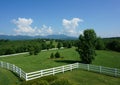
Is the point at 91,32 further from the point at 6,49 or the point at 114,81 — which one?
the point at 6,49

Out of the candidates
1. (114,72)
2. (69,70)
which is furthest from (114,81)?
(69,70)

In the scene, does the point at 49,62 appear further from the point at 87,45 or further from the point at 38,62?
the point at 87,45

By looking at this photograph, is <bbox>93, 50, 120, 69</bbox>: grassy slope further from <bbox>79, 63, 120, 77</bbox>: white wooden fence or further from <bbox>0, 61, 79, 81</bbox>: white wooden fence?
<bbox>0, 61, 79, 81</bbox>: white wooden fence

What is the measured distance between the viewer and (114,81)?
55.8 feet

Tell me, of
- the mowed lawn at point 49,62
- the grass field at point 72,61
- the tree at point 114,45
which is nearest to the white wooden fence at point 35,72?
the grass field at point 72,61

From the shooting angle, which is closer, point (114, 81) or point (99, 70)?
point (114, 81)

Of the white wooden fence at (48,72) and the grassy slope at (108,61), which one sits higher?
the white wooden fence at (48,72)

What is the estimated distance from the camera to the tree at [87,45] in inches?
1126

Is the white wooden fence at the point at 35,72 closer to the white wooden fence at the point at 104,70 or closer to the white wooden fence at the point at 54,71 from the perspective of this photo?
the white wooden fence at the point at 54,71

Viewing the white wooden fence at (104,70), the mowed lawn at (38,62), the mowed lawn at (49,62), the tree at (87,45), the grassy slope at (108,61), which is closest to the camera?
the white wooden fence at (104,70)

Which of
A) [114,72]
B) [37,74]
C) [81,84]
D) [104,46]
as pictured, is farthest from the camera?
[104,46]

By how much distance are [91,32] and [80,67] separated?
7678 millimetres

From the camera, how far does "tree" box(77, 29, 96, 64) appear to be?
28.6 m

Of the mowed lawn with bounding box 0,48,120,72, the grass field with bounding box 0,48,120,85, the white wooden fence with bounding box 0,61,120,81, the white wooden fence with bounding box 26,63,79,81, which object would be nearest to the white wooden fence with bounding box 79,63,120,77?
the white wooden fence with bounding box 0,61,120,81
